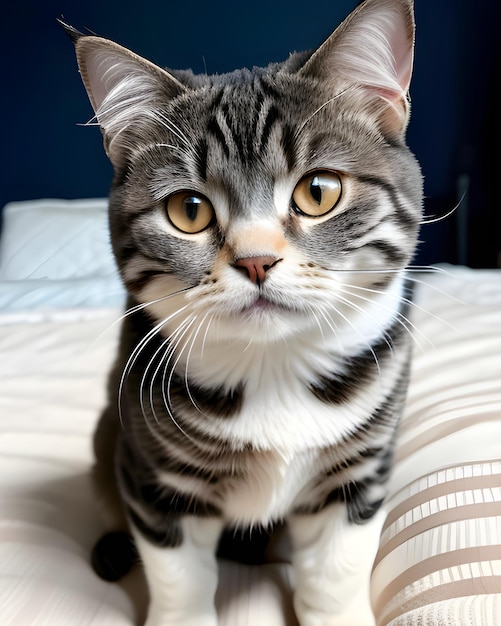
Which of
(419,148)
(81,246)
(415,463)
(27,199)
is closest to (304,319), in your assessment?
(415,463)

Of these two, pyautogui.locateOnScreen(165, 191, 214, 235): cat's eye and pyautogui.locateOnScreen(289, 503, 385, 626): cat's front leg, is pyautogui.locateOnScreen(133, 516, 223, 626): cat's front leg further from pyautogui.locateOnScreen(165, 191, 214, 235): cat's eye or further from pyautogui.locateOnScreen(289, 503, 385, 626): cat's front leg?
pyautogui.locateOnScreen(165, 191, 214, 235): cat's eye

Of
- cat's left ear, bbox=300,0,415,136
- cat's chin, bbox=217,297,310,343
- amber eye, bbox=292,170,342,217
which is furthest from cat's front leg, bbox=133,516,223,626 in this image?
cat's left ear, bbox=300,0,415,136

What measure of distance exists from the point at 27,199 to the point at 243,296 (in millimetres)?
2018

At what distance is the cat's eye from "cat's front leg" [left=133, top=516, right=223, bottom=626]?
0.35 m

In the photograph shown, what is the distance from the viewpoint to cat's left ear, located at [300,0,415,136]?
1.90 feet

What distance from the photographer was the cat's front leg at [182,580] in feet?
2.18

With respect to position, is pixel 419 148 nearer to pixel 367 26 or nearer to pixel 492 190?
pixel 492 190

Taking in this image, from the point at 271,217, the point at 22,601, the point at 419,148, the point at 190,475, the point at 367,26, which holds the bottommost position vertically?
the point at 22,601

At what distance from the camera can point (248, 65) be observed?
201cm

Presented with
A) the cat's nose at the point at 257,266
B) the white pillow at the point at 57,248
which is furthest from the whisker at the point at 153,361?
the white pillow at the point at 57,248

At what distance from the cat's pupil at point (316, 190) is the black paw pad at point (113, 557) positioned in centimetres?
52

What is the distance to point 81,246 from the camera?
6.15 feet

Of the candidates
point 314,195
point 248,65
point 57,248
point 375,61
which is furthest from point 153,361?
point 248,65

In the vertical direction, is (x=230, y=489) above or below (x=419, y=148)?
below
